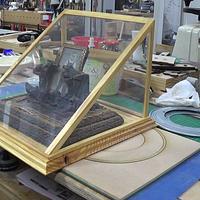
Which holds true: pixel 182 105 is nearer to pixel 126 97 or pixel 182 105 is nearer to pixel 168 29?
pixel 126 97

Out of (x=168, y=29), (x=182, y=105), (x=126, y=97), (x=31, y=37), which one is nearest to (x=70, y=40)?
(x=126, y=97)

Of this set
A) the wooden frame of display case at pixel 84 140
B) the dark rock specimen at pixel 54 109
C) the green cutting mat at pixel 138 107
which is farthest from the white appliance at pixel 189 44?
the dark rock specimen at pixel 54 109

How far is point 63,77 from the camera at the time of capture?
35.2 inches

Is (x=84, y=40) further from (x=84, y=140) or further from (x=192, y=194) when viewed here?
(x=192, y=194)

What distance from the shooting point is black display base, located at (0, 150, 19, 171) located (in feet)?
3.10

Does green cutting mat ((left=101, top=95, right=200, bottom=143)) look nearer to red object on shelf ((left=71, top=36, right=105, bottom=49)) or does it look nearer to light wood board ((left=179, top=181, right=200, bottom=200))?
red object on shelf ((left=71, top=36, right=105, bottom=49))

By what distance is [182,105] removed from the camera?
1.17 metres

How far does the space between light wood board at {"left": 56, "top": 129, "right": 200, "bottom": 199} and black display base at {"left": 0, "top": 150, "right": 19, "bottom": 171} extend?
0.30 meters

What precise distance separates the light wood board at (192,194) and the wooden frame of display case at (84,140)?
0.77ft

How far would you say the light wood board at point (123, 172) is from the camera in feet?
2.08

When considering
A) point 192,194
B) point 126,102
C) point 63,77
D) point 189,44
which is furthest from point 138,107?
point 189,44

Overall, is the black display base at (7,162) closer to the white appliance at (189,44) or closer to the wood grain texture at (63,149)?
the wood grain texture at (63,149)

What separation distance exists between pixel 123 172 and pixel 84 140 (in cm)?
13

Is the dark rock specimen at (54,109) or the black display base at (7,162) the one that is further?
the black display base at (7,162)
